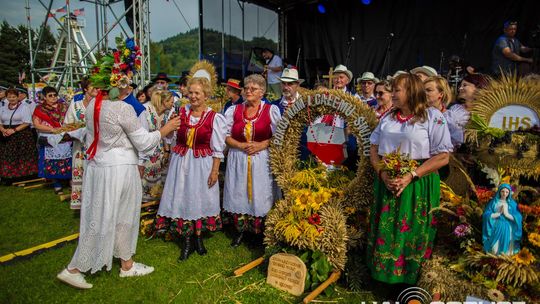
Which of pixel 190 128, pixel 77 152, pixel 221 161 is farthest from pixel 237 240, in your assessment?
pixel 77 152

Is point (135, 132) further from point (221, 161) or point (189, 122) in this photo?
point (221, 161)

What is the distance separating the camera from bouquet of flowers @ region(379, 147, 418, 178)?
286 cm

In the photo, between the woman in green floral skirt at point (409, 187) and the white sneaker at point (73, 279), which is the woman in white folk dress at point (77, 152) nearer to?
the white sneaker at point (73, 279)

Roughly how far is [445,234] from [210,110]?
8.86 feet

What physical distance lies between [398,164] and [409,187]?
240 millimetres

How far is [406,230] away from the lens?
117 inches

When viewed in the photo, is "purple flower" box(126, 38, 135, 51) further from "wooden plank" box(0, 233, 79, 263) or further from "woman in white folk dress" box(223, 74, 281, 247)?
"wooden plank" box(0, 233, 79, 263)

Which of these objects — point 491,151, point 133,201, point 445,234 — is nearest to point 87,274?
point 133,201

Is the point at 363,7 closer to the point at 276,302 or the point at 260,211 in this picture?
the point at 260,211

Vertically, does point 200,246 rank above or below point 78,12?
below

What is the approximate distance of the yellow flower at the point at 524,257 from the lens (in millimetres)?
2635

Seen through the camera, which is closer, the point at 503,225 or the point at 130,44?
the point at 503,225

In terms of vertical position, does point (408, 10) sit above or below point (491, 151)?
above

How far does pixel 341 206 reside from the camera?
11.6ft
